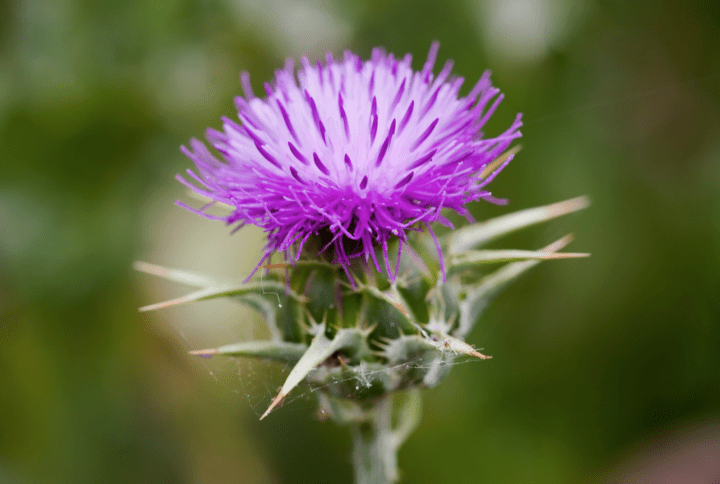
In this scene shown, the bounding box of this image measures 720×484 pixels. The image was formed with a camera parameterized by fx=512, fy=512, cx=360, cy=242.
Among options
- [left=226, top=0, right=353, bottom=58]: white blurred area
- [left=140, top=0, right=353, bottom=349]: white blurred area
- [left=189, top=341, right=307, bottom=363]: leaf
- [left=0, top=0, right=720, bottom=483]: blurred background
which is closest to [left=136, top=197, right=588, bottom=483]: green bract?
[left=189, top=341, right=307, bottom=363]: leaf

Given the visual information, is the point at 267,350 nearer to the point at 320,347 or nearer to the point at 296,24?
the point at 320,347

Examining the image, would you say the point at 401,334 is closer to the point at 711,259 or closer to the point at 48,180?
the point at 711,259

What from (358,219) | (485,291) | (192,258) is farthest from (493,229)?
(192,258)

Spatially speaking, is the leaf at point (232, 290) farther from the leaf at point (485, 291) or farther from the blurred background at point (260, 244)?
the blurred background at point (260, 244)

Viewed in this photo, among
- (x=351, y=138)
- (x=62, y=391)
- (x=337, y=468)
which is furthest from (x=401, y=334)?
(x=62, y=391)

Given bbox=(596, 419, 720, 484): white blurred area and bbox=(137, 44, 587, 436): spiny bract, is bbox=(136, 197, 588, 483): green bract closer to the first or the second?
bbox=(137, 44, 587, 436): spiny bract

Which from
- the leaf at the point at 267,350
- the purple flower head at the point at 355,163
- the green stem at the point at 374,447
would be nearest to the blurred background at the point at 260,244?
the green stem at the point at 374,447
